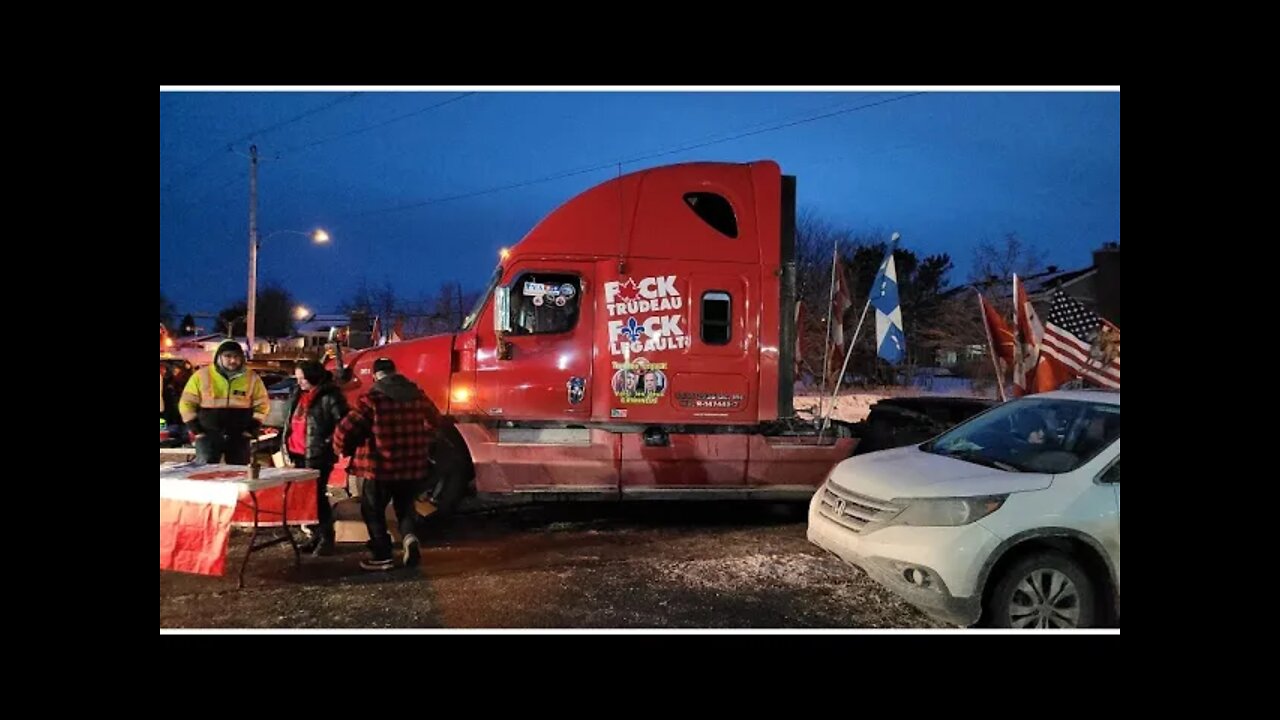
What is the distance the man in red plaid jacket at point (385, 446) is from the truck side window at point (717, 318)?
2454 mm

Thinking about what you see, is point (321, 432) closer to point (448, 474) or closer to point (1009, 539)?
point (448, 474)

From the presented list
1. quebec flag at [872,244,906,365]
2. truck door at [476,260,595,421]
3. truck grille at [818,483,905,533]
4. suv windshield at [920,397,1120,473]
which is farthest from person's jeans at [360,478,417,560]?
quebec flag at [872,244,906,365]

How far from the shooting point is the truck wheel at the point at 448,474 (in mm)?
6320

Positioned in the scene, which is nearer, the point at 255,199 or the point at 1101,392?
the point at 1101,392

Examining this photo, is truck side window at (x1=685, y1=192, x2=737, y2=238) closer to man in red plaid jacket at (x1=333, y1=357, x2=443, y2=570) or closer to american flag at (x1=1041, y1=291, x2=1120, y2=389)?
man in red plaid jacket at (x1=333, y1=357, x2=443, y2=570)

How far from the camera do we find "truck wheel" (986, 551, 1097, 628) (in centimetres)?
386

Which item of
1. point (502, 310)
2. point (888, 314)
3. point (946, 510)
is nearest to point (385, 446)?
point (502, 310)

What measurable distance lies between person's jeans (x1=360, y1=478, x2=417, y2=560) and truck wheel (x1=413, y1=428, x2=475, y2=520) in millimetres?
877

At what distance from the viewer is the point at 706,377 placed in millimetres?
6105

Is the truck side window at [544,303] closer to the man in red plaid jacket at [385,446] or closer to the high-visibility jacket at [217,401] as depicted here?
the man in red plaid jacket at [385,446]

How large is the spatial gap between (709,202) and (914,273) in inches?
853

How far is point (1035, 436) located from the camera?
15.5 ft

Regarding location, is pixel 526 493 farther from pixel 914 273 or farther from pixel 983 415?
pixel 914 273
